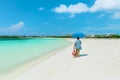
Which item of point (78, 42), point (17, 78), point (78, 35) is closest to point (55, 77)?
point (17, 78)

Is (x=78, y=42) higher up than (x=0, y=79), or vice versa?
(x=78, y=42)

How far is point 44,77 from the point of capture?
627 centimetres

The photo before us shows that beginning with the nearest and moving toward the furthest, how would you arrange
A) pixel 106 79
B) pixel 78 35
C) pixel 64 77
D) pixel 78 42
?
1. pixel 106 79
2. pixel 64 77
3. pixel 78 42
4. pixel 78 35

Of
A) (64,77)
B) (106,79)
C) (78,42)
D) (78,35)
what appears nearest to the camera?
(106,79)

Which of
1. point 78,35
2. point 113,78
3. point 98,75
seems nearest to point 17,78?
point 98,75

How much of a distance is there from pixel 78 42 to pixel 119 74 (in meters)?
5.70

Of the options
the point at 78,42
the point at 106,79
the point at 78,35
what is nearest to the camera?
the point at 106,79

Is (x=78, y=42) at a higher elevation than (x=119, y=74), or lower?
higher

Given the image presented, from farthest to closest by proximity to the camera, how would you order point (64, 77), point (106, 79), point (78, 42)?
point (78, 42) → point (64, 77) → point (106, 79)

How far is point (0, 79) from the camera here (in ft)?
20.7

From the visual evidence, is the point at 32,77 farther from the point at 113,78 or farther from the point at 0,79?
the point at 113,78

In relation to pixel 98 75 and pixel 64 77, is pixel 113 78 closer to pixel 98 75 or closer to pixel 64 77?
pixel 98 75

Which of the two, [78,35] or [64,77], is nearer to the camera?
[64,77]

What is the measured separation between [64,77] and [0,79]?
83.5 inches
